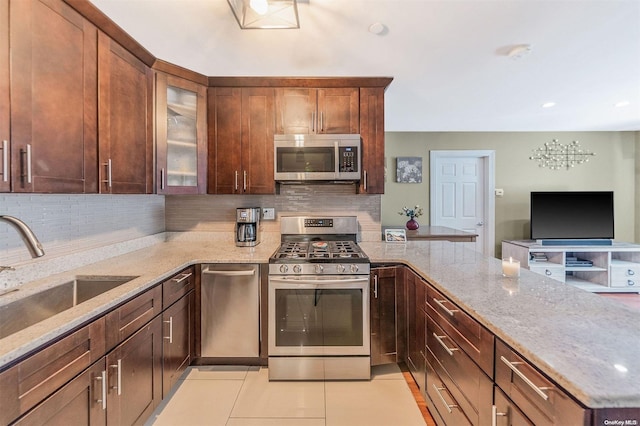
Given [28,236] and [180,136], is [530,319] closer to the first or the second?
[28,236]

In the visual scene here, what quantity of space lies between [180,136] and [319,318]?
184cm

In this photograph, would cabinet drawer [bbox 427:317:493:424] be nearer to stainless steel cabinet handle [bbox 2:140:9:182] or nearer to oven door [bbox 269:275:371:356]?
oven door [bbox 269:275:371:356]

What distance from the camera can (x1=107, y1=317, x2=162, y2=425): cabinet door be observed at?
53.3 inches

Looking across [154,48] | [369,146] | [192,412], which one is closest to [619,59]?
[369,146]

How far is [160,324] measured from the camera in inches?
69.4

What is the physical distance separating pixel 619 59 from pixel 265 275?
3.26 metres

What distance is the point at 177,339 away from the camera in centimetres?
198

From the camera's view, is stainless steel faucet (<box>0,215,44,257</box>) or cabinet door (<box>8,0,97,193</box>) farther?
cabinet door (<box>8,0,97,193</box>)

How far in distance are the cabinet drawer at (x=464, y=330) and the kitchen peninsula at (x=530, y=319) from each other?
4cm

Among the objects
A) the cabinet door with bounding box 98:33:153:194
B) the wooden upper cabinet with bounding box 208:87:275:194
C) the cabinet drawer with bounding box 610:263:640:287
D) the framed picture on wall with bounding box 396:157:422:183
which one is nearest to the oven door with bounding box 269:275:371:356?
the wooden upper cabinet with bounding box 208:87:275:194

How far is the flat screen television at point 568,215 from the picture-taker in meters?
4.36

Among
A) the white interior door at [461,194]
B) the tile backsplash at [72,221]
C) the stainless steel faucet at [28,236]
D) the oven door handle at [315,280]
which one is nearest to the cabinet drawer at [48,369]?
the stainless steel faucet at [28,236]

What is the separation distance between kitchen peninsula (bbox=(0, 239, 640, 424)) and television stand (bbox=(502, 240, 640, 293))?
291 cm

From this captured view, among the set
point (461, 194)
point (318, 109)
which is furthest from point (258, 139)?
point (461, 194)
